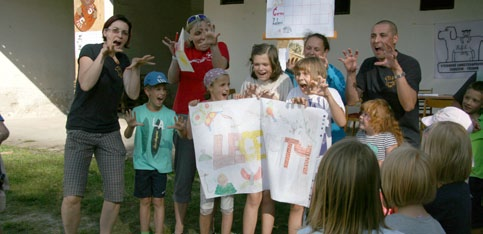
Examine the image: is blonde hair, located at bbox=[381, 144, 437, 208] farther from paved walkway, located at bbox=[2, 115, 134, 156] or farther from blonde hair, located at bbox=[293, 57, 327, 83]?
paved walkway, located at bbox=[2, 115, 134, 156]

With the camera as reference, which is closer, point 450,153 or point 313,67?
point 450,153

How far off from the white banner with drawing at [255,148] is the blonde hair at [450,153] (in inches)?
35.0

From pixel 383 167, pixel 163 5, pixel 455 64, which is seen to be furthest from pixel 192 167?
pixel 163 5

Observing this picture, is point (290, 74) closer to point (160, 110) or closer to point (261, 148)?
point (261, 148)

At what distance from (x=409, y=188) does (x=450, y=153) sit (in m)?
0.52

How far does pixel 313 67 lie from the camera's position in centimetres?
309

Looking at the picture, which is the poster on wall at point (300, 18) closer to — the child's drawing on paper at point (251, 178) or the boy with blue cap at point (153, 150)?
the boy with blue cap at point (153, 150)

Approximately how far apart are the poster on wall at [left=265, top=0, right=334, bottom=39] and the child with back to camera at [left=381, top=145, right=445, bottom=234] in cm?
274

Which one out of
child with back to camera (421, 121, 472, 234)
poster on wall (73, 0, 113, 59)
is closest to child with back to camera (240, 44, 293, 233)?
child with back to camera (421, 121, 472, 234)

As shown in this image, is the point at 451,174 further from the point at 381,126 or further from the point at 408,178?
the point at 381,126

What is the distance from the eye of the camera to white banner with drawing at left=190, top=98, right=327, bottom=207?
312cm

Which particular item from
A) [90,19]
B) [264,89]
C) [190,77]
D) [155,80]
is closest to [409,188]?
[264,89]

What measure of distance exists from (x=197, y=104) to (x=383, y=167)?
5.24 ft

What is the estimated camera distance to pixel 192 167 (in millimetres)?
3561
